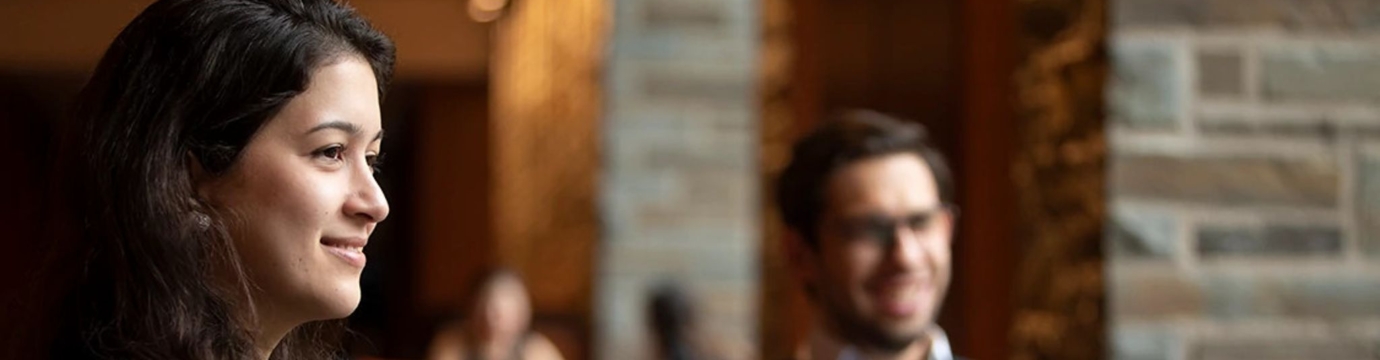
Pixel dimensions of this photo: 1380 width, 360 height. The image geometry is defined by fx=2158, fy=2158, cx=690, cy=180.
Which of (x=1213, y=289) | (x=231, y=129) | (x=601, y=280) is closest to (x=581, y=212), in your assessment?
(x=601, y=280)

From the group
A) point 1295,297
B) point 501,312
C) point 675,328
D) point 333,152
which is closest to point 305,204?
point 333,152

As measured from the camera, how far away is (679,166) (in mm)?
6496

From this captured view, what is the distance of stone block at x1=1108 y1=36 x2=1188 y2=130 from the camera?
368cm

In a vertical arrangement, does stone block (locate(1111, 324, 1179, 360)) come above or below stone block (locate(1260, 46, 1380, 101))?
below

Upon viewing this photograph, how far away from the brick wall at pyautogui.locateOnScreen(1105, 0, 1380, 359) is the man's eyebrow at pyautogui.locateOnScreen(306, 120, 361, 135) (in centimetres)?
232

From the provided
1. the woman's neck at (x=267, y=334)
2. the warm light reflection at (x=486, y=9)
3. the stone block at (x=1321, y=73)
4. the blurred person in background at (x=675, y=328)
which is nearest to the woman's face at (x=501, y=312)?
the blurred person in background at (x=675, y=328)

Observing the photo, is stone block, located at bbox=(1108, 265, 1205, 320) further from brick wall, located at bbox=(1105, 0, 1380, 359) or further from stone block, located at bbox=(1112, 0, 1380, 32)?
stone block, located at bbox=(1112, 0, 1380, 32)

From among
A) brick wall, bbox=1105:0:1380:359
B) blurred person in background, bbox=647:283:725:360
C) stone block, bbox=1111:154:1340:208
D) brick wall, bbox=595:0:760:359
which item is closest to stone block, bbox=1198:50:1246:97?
brick wall, bbox=1105:0:1380:359

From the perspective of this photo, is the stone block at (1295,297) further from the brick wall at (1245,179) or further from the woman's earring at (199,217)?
the woman's earring at (199,217)

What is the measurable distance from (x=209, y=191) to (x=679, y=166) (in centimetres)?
498

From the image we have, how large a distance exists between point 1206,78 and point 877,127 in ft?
4.50

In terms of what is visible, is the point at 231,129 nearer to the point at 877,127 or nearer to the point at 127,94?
the point at 127,94

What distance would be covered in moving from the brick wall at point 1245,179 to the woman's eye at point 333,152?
91.7 inches

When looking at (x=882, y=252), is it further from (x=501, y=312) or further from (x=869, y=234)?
(x=501, y=312)
